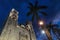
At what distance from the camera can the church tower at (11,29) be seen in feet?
132

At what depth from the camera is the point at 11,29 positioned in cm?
4291

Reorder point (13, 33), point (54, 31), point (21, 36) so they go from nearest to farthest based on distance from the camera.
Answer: point (13, 33), point (21, 36), point (54, 31)

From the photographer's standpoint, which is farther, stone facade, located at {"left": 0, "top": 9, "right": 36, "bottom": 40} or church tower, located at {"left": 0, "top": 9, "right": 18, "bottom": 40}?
stone facade, located at {"left": 0, "top": 9, "right": 36, "bottom": 40}

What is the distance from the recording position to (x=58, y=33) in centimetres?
5478

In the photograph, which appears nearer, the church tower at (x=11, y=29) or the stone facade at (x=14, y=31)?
the church tower at (x=11, y=29)

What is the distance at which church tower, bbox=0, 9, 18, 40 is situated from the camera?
40.2m

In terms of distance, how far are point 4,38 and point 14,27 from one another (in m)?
6.73

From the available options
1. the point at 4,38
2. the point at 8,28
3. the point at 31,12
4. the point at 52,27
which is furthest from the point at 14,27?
the point at 52,27

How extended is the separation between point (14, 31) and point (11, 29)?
1375 mm

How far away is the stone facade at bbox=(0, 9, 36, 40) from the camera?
40.9 metres

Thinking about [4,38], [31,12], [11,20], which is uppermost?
[31,12]

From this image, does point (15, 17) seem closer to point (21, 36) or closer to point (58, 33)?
point (21, 36)

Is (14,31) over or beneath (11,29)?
beneath

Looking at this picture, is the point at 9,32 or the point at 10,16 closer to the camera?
the point at 9,32
